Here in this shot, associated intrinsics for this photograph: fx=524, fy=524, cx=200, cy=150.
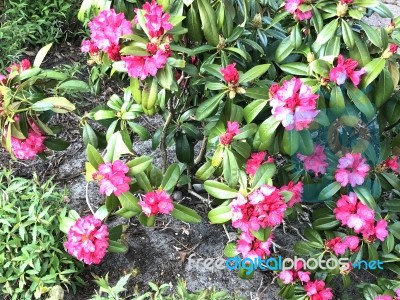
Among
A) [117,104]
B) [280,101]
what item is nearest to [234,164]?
[280,101]

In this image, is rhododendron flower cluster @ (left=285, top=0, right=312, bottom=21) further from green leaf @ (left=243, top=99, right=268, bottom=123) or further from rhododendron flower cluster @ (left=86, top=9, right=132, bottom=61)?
rhododendron flower cluster @ (left=86, top=9, right=132, bottom=61)

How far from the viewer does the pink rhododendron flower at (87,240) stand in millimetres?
1714

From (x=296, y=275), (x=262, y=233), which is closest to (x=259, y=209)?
(x=262, y=233)

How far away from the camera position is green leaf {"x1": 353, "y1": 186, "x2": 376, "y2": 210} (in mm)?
1845

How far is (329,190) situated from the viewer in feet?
6.33

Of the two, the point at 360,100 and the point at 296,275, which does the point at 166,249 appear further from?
the point at 360,100

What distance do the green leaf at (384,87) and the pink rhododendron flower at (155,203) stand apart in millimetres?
761

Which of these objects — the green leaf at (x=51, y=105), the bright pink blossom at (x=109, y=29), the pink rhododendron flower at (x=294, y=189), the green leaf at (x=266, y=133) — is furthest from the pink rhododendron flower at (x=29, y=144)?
the pink rhododendron flower at (x=294, y=189)

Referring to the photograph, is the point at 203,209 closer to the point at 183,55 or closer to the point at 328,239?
the point at 328,239

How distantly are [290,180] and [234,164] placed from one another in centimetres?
41

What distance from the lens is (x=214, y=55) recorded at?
175 centimetres

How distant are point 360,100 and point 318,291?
712 mm

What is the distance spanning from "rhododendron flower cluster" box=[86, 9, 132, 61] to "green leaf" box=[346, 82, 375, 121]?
2.34ft

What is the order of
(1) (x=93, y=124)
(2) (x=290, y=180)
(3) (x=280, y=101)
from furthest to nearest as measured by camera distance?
1. (1) (x=93, y=124)
2. (2) (x=290, y=180)
3. (3) (x=280, y=101)
